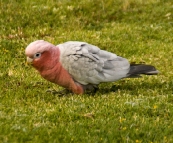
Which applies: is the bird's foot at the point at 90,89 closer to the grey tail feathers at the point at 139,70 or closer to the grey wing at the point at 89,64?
the grey wing at the point at 89,64

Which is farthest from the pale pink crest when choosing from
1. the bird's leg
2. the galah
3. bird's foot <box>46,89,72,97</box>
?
the bird's leg

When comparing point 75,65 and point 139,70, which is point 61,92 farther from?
point 139,70

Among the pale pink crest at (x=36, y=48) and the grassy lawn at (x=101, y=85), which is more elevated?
A: the pale pink crest at (x=36, y=48)

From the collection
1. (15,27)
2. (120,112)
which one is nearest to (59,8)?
(15,27)

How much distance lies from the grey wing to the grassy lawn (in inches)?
15.3

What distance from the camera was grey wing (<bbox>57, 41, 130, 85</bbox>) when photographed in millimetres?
8891

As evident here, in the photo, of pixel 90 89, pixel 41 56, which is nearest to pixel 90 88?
pixel 90 89

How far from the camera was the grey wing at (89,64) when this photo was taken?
29.2 ft

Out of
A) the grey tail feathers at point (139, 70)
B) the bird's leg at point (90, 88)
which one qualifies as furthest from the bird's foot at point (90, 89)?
the grey tail feathers at point (139, 70)

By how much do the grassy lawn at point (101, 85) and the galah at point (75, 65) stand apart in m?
0.35

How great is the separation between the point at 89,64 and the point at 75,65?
313 millimetres

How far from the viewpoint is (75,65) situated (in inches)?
350

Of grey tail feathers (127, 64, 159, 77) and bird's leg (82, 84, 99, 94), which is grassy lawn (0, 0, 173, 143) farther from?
grey tail feathers (127, 64, 159, 77)

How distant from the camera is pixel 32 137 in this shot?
6.55 metres
